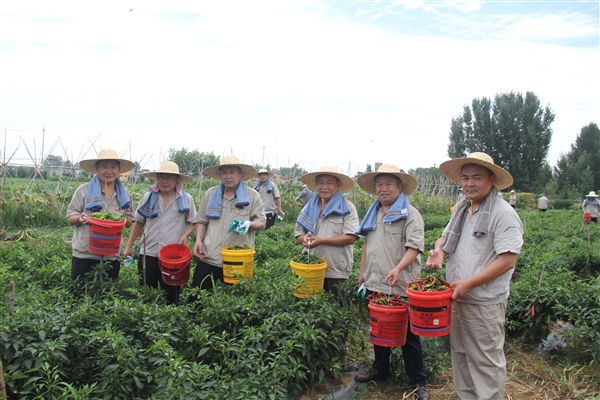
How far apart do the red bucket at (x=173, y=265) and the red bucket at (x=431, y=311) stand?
2.17m

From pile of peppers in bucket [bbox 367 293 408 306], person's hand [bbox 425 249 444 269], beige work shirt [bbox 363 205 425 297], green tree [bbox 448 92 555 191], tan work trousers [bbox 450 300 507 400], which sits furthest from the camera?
green tree [bbox 448 92 555 191]

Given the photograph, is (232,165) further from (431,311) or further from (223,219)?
(431,311)

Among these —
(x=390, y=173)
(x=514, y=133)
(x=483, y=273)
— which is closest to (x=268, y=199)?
(x=390, y=173)

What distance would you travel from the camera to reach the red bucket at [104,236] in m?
3.97

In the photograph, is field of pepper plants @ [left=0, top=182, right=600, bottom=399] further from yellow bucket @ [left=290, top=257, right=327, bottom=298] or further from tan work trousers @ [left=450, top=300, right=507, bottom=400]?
tan work trousers @ [left=450, top=300, right=507, bottom=400]

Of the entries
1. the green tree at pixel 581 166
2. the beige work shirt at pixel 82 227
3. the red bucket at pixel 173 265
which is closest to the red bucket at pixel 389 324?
the red bucket at pixel 173 265

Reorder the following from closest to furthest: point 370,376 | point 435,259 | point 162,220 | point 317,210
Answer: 1. point 435,259
2. point 370,376
3. point 317,210
4. point 162,220

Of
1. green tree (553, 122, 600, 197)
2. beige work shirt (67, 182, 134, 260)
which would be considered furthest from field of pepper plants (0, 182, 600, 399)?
green tree (553, 122, 600, 197)

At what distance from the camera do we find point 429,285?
9.99ft

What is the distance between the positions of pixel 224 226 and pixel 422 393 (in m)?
2.27

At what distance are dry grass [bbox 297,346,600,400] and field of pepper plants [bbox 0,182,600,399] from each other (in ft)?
0.04

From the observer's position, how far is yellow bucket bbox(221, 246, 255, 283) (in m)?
4.12

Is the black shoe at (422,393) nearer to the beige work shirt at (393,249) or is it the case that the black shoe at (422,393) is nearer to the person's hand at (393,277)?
the beige work shirt at (393,249)

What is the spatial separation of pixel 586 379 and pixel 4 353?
436 centimetres
